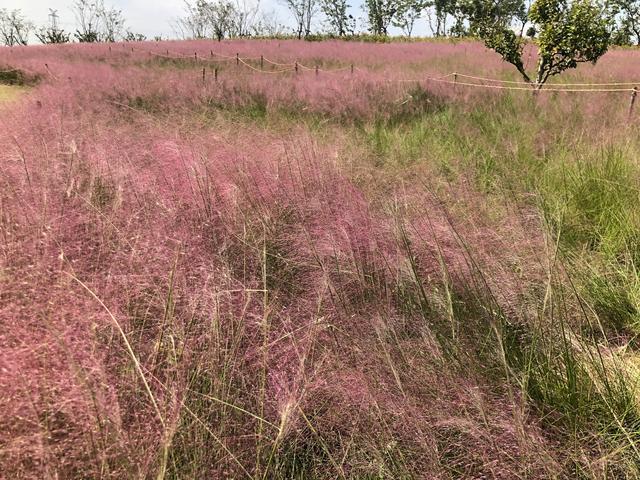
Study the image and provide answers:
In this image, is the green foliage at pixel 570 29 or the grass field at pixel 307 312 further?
the green foliage at pixel 570 29

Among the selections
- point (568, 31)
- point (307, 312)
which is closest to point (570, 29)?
point (568, 31)

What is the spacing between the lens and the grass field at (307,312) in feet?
3.65

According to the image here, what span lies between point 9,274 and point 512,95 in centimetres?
691

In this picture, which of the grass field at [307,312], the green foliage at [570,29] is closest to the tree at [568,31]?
the green foliage at [570,29]

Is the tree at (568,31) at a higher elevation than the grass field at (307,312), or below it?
higher

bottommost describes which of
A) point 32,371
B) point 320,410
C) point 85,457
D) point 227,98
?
point 320,410

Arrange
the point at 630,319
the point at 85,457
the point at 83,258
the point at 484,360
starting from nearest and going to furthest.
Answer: the point at 85,457 < the point at 484,360 < the point at 83,258 < the point at 630,319

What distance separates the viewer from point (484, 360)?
58.3 inches

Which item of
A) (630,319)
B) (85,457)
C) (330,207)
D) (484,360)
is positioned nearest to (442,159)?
(330,207)

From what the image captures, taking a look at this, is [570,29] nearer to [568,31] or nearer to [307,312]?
[568,31]

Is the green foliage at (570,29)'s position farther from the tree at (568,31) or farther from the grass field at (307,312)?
the grass field at (307,312)

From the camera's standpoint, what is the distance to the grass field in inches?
43.8

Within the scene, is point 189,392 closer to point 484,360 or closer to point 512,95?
point 484,360

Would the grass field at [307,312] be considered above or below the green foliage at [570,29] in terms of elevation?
below
